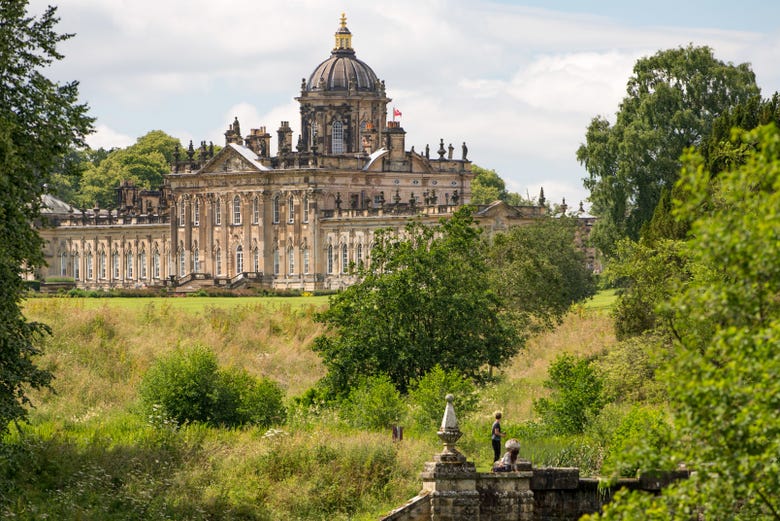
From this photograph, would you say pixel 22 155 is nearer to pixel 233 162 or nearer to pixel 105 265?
pixel 233 162

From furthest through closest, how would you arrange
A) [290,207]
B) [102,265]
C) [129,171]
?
[129,171] → [102,265] → [290,207]

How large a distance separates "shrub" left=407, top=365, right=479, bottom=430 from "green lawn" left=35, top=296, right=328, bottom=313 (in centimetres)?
2789

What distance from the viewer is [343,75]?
114 meters

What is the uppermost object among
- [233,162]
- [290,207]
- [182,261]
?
[233,162]

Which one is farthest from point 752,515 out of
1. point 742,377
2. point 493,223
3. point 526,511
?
point 493,223

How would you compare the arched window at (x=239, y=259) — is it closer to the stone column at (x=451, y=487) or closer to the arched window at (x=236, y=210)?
the arched window at (x=236, y=210)

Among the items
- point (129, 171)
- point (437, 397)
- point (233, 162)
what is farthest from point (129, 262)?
point (437, 397)

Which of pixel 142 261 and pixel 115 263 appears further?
pixel 115 263

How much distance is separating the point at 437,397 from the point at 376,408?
1355 millimetres

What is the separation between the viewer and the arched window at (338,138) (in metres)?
113

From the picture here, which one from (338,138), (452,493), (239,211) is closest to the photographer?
(452,493)

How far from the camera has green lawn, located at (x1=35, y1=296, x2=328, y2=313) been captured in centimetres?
6612

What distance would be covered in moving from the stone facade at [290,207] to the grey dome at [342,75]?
0.09 m

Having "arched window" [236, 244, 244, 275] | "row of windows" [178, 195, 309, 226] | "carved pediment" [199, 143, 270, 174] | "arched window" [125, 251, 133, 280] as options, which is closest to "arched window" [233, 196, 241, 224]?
"row of windows" [178, 195, 309, 226]
